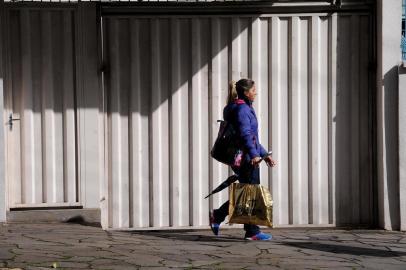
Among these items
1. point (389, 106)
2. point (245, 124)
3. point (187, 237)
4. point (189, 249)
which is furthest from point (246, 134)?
point (389, 106)

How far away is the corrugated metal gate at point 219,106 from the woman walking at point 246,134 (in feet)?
4.67

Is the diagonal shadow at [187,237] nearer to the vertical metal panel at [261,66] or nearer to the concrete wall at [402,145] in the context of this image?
the vertical metal panel at [261,66]

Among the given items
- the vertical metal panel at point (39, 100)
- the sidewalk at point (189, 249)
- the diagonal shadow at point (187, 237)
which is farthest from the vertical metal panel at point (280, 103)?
the vertical metal panel at point (39, 100)

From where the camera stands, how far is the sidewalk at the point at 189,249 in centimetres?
832

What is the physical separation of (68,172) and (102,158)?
0.46m

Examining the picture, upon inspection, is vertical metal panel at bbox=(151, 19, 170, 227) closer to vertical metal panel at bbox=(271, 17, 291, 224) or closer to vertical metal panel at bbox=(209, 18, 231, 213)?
vertical metal panel at bbox=(209, 18, 231, 213)

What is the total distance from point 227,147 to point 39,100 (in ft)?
8.66

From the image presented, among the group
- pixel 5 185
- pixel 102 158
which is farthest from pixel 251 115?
pixel 5 185

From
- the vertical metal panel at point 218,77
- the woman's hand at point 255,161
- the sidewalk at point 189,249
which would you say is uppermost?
the vertical metal panel at point 218,77

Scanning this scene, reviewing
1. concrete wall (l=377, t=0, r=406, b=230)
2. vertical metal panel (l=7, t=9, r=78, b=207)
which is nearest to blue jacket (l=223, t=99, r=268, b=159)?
concrete wall (l=377, t=0, r=406, b=230)

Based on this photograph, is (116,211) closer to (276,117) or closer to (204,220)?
(204,220)

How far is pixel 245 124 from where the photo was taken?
9648mm

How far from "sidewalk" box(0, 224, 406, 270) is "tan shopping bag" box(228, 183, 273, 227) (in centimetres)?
27

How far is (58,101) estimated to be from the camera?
36.4 ft
